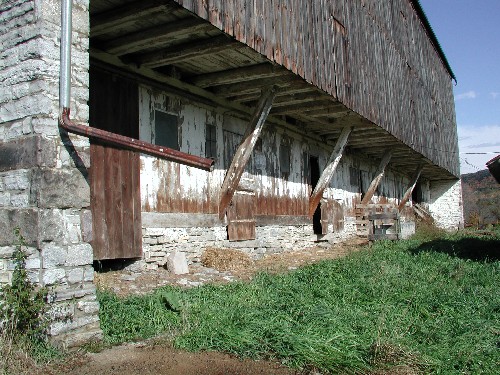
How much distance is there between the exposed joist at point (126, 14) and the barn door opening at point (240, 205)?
4183mm

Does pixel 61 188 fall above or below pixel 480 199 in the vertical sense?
below

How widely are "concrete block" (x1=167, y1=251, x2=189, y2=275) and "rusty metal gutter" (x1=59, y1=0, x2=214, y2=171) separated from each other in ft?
12.2

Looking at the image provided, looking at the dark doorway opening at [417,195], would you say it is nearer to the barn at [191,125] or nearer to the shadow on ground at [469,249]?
the barn at [191,125]

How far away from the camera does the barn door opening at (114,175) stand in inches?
288

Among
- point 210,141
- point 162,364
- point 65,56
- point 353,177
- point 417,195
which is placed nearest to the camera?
point 162,364

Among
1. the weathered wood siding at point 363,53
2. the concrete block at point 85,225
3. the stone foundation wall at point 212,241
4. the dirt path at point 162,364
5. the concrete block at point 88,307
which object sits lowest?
the dirt path at point 162,364

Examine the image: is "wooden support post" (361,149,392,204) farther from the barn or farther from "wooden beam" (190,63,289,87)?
"wooden beam" (190,63,289,87)

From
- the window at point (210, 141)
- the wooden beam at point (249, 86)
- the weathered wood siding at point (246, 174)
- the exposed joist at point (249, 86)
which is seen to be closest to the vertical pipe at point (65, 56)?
the weathered wood siding at point (246, 174)

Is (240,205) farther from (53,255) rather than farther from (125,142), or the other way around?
(53,255)

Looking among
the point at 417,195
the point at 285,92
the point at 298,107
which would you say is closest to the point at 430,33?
the point at 417,195

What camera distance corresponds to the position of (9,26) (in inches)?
187

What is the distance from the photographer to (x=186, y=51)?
7.46 meters

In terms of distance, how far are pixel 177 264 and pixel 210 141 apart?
2.96 meters

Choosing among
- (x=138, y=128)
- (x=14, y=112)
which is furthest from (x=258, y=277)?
(x=14, y=112)
